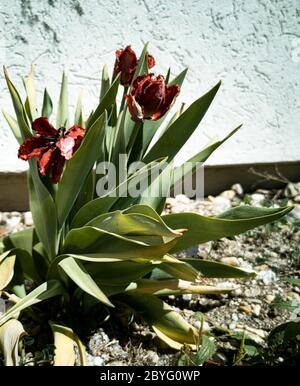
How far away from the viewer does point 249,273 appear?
1914mm

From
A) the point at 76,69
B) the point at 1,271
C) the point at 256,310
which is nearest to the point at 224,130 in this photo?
the point at 76,69

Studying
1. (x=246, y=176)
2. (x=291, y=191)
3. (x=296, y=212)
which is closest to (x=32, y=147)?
(x=296, y=212)

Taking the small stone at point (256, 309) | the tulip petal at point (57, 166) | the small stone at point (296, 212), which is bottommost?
the small stone at point (256, 309)

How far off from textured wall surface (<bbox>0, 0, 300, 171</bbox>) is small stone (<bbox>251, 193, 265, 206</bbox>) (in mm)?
196

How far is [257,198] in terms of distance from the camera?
3.09m

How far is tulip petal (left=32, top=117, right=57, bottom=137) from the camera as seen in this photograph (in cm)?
155

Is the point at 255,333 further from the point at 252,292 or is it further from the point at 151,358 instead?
the point at 151,358

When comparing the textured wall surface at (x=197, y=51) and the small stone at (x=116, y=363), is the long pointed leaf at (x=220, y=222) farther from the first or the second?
the textured wall surface at (x=197, y=51)

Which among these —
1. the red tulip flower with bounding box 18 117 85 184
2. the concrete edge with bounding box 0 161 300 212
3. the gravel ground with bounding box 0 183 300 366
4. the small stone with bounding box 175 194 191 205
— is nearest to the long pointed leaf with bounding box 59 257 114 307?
the red tulip flower with bounding box 18 117 85 184

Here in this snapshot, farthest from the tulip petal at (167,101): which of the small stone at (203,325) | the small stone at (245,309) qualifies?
the small stone at (245,309)

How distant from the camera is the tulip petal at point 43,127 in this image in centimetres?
155

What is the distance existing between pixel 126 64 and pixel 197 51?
1072 mm
